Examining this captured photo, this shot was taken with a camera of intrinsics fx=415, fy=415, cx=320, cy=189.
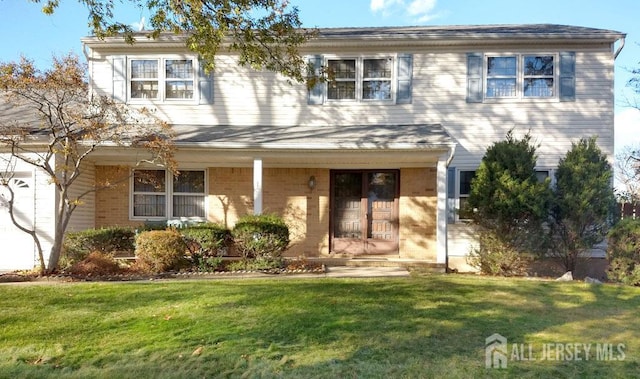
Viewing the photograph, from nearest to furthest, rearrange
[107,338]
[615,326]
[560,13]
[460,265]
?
[107,338]
[615,326]
[460,265]
[560,13]

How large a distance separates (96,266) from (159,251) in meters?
1.22

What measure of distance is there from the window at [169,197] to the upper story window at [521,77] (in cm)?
782

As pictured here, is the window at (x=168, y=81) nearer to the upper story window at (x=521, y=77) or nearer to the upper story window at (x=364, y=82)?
the upper story window at (x=364, y=82)

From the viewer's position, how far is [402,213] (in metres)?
11.2

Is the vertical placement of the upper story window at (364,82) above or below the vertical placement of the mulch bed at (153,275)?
above

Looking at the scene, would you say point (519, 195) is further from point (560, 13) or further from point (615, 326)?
point (560, 13)

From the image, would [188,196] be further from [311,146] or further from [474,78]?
[474,78]

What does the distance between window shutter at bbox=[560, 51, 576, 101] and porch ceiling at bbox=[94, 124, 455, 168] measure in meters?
3.32

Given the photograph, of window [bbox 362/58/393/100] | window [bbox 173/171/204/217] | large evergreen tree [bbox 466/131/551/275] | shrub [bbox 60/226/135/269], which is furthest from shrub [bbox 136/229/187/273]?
large evergreen tree [bbox 466/131/551/275]

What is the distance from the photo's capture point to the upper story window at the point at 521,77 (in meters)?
10.7

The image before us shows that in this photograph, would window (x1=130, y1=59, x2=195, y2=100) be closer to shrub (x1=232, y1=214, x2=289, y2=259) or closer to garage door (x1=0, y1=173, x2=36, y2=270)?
garage door (x1=0, y1=173, x2=36, y2=270)

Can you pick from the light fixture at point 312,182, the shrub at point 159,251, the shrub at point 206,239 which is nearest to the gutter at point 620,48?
the light fixture at point 312,182

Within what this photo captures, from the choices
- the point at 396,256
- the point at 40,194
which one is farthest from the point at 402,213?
the point at 40,194

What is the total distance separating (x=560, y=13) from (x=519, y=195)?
7177mm
